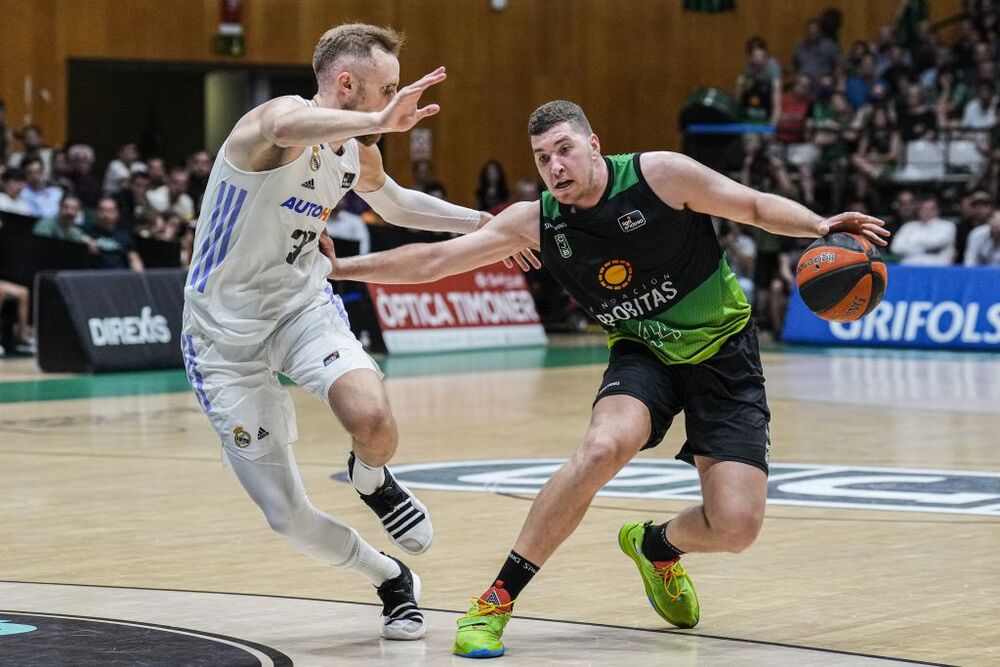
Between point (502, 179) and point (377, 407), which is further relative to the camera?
point (502, 179)

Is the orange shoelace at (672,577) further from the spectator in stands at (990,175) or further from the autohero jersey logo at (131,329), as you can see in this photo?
the spectator in stands at (990,175)

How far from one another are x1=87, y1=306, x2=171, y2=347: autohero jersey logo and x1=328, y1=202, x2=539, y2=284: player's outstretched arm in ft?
36.1

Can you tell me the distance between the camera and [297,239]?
229 inches

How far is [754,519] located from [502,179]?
17.4m

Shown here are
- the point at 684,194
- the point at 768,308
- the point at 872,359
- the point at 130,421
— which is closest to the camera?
the point at 684,194

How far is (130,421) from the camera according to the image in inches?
497

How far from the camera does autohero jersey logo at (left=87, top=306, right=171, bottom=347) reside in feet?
54.3

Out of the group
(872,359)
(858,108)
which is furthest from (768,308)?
(858,108)

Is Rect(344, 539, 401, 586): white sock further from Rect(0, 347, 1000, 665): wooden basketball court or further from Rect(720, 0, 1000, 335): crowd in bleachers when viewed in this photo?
Rect(720, 0, 1000, 335): crowd in bleachers

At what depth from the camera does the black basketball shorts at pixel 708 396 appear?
19.4 ft

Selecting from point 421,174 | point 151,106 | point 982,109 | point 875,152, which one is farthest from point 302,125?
point 151,106

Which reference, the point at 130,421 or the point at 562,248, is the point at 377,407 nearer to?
the point at 562,248

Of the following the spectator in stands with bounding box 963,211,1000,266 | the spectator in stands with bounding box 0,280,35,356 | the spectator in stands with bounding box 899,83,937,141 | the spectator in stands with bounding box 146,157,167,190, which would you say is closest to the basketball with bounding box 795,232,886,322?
the spectator in stands with bounding box 0,280,35,356

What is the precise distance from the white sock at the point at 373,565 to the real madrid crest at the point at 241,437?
511 millimetres
